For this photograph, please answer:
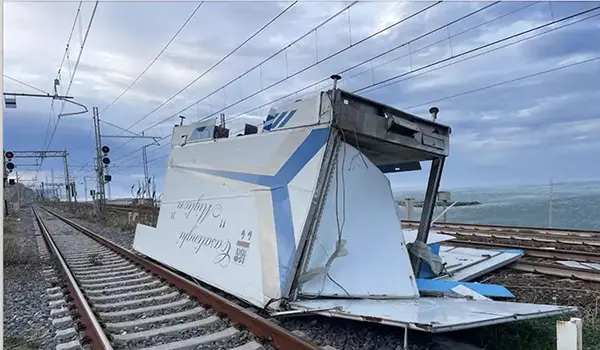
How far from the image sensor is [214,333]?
4832 mm

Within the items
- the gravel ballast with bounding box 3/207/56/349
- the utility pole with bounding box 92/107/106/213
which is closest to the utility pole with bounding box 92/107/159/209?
the utility pole with bounding box 92/107/106/213

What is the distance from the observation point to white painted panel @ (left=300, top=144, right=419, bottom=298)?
5309 mm

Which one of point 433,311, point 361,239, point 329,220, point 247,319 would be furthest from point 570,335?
point 247,319

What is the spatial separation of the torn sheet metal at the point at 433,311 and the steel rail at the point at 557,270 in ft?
13.8

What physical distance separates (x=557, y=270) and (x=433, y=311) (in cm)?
549

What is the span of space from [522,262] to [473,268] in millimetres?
2007

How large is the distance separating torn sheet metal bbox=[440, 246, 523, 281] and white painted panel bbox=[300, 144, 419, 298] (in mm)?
1515

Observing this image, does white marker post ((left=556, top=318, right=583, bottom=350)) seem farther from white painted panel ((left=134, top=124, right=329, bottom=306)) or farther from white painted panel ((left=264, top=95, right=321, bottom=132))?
white painted panel ((left=264, top=95, right=321, bottom=132))

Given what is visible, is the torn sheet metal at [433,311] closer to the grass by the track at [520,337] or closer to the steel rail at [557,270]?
the grass by the track at [520,337]

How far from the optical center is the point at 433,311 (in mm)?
4422

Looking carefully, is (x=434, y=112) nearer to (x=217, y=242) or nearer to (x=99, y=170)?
(x=217, y=242)

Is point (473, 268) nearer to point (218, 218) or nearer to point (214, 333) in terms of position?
point (218, 218)

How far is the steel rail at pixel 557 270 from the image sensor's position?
799 centimetres

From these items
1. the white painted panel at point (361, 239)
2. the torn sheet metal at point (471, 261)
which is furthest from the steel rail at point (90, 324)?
the torn sheet metal at point (471, 261)
